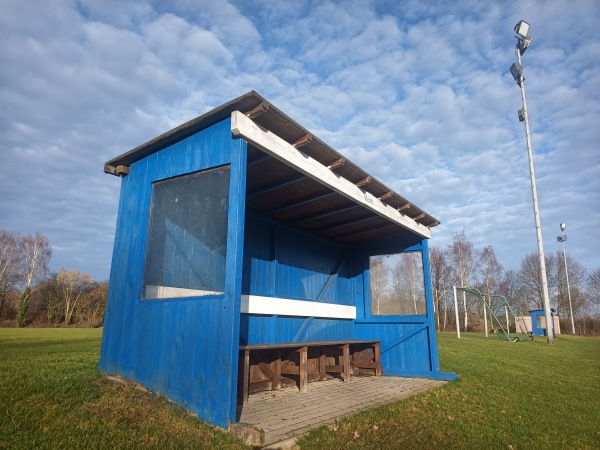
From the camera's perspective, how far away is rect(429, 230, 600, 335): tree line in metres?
36.7

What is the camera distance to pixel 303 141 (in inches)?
196

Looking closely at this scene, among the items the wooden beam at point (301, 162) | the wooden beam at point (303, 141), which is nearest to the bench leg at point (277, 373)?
the wooden beam at point (301, 162)

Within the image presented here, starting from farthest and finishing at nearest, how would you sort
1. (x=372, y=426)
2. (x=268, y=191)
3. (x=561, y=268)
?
(x=561, y=268) → (x=268, y=191) → (x=372, y=426)

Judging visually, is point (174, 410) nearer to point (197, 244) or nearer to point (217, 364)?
point (217, 364)

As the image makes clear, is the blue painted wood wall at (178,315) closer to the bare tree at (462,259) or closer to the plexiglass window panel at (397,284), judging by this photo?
the plexiglass window panel at (397,284)

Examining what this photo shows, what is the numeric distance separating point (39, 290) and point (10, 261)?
6.53 m

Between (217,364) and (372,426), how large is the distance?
1892 millimetres

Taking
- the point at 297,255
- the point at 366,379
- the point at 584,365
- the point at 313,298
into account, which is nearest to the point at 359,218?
the point at 297,255

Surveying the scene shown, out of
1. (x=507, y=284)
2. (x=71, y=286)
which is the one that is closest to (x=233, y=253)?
(x=71, y=286)

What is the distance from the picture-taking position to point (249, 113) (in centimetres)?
444

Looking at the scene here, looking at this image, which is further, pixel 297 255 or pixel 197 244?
pixel 297 255

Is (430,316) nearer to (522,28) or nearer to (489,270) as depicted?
(522,28)

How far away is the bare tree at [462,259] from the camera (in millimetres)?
36625

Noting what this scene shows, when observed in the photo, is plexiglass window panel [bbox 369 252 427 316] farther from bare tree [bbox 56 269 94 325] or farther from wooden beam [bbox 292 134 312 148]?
bare tree [bbox 56 269 94 325]
